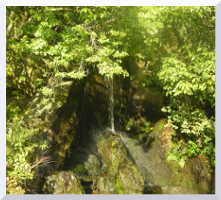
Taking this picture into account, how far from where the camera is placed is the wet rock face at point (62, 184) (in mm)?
5816

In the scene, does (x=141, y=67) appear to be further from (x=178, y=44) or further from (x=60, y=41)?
(x=60, y=41)

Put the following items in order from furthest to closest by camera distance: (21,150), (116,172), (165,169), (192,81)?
1. (165,169)
2. (116,172)
3. (192,81)
4. (21,150)

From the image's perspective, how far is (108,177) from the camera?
639cm

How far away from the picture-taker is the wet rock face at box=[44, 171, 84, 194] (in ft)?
19.1

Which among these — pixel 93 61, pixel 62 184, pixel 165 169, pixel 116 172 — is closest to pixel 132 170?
pixel 116 172

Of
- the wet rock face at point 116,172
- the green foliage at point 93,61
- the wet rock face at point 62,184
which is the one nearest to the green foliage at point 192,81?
the green foliage at point 93,61

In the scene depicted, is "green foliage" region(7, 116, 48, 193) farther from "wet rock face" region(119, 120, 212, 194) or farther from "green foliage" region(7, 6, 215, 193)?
"wet rock face" region(119, 120, 212, 194)

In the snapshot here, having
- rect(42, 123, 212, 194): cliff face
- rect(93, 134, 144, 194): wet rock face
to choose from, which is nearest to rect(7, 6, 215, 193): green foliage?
rect(42, 123, 212, 194): cliff face

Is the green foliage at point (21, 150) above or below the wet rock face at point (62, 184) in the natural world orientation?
above

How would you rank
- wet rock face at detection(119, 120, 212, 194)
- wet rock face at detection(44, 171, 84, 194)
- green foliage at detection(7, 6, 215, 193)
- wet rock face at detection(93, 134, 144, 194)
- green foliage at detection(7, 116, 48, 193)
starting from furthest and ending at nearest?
wet rock face at detection(119, 120, 212, 194) → wet rock face at detection(93, 134, 144, 194) → wet rock face at detection(44, 171, 84, 194) → green foliage at detection(7, 6, 215, 193) → green foliage at detection(7, 116, 48, 193)

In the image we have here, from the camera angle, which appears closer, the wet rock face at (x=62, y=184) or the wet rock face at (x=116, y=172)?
the wet rock face at (x=62, y=184)

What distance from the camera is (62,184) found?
5.86m

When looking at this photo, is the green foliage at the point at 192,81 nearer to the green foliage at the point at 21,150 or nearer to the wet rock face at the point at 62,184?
the wet rock face at the point at 62,184

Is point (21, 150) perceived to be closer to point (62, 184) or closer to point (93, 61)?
point (62, 184)
